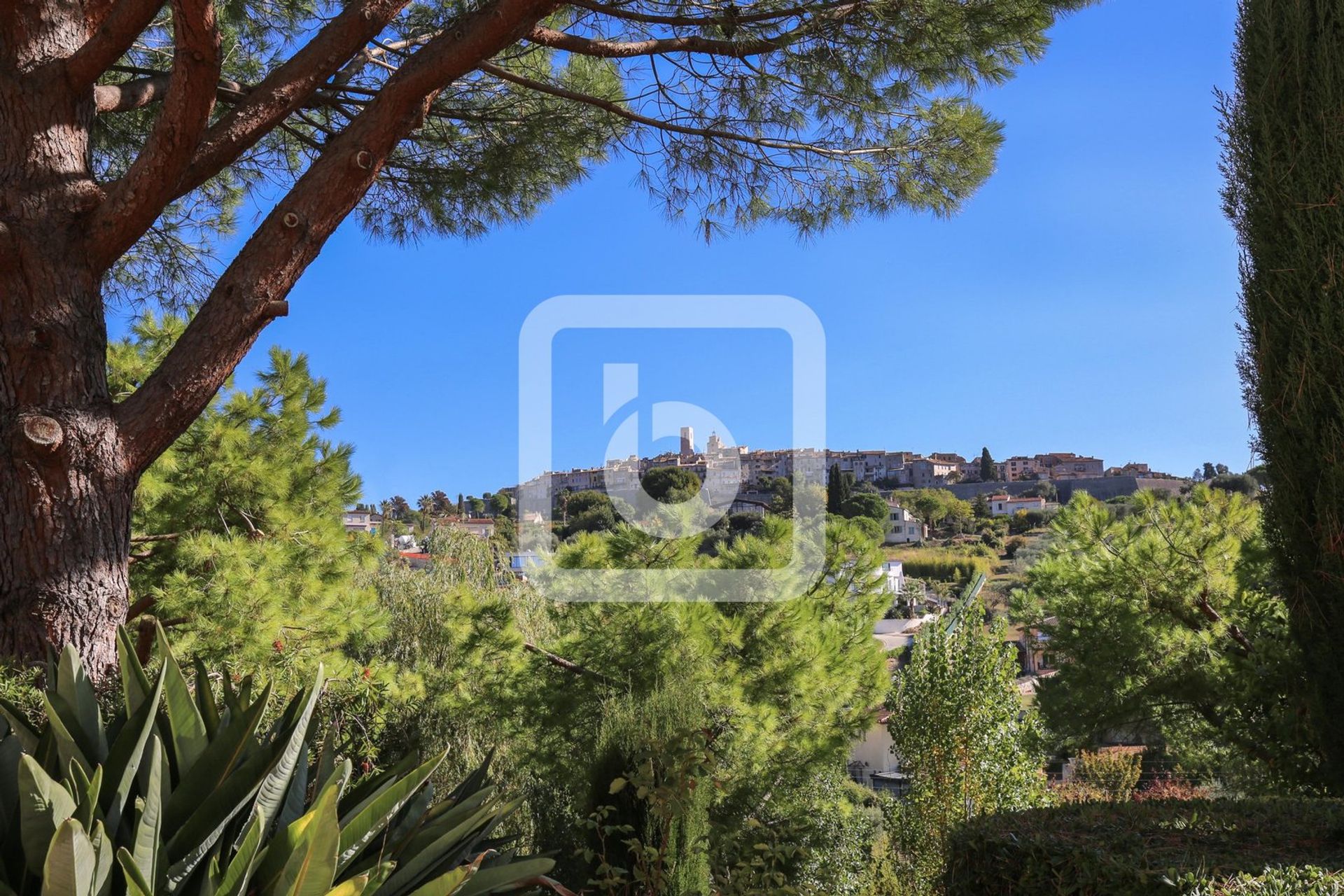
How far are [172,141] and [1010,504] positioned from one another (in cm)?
2263

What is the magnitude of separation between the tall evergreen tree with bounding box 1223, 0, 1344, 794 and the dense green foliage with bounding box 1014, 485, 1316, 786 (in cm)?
211

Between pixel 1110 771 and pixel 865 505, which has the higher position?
pixel 865 505

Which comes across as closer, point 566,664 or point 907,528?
point 566,664

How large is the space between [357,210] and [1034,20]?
3843 millimetres

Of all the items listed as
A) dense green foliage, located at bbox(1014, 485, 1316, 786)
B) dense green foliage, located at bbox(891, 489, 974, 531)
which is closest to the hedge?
dense green foliage, located at bbox(1014, 485, 1316, 786)

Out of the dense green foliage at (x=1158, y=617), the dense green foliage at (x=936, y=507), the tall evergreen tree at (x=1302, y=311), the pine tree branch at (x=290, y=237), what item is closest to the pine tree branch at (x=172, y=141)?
the pine tree branch at (x=290, y=237)

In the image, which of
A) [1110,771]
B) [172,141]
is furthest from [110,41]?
[1110,771]

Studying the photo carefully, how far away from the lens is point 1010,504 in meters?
23.3

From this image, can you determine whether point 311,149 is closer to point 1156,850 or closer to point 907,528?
point 1156,850

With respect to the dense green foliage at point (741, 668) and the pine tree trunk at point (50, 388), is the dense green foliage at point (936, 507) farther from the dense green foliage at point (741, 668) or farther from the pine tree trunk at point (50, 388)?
the pine tree trunk at point (50, 388)

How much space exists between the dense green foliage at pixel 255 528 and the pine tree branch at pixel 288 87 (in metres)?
1.91

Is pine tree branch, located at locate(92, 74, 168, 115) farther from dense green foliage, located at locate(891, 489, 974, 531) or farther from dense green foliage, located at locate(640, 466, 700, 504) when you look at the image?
dense green foliage, located at locate(891, 489, 974, 531)

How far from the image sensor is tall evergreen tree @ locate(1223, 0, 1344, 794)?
2.93m

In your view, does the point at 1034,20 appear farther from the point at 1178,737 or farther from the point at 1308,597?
the point at 1178,737
